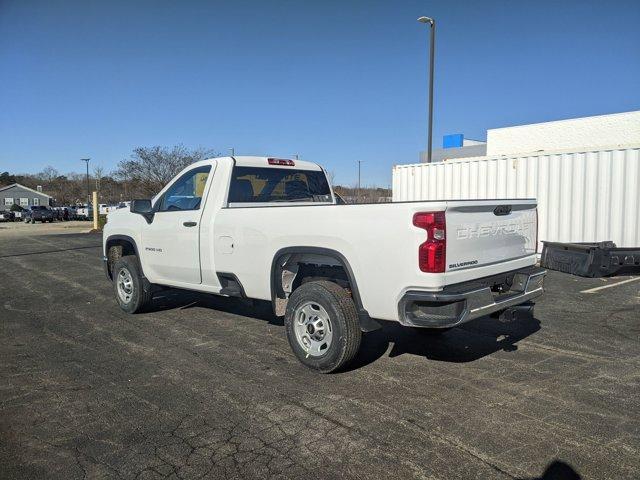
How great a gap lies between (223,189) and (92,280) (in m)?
6.18

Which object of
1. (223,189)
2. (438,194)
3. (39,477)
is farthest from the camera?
(438,194)

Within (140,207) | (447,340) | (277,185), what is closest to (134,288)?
(140,207)

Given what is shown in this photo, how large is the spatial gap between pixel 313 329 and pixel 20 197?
309 feet

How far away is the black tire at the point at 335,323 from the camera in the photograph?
4461 millimetres

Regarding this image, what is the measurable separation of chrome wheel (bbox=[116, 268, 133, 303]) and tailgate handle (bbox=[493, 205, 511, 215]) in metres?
4.98

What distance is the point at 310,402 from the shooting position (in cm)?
411

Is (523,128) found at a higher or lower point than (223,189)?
higher

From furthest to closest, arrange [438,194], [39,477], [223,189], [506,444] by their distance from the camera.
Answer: [438,194] < [223,189] < [506,444] < [39,477]

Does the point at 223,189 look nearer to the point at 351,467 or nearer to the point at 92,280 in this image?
the point at 351,467

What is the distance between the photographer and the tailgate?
4.11 m

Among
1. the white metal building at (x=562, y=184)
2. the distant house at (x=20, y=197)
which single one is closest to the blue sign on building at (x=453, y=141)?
the white metal building at (x=562, y=184)

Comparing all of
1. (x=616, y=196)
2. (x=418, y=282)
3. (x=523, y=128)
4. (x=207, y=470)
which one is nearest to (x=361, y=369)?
(x=418, y=282)

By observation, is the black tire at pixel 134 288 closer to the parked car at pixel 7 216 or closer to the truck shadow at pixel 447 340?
the truck shadow at pixel 447 340

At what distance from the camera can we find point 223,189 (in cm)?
596
